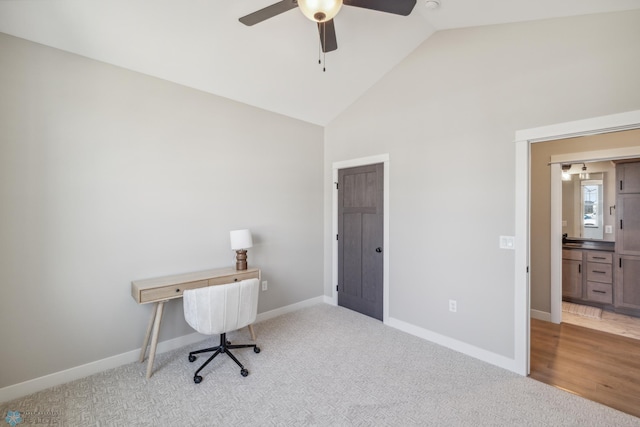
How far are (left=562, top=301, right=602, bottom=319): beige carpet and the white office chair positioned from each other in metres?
4.53

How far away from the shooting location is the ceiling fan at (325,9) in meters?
1.57

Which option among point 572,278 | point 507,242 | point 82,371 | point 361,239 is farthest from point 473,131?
point 82,371

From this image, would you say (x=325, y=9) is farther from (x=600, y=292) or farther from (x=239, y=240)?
(x=600, y=292)

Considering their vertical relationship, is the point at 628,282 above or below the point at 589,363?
above

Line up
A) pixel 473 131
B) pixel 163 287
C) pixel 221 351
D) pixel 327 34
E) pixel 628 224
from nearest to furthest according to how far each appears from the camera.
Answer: pixel 327 34, pixel 163 287, pixel 221 351, pixel 473 131, pixel 628 224

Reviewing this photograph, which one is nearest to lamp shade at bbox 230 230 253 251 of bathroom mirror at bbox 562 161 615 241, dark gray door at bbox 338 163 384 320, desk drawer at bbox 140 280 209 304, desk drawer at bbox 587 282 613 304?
desk drawer at bbox 140 280 209 304

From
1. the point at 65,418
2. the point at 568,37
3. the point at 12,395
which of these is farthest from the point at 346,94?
the point at 12,395

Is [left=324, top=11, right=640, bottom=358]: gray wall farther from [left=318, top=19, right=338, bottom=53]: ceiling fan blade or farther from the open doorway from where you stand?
[left=318, top=19, right=338, bottom=53]: ceiling fan blade

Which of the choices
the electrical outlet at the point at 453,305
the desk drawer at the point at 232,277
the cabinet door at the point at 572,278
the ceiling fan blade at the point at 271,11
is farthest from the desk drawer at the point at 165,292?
the cabinet door at the point at 572,278

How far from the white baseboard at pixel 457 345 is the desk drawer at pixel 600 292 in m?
2.81

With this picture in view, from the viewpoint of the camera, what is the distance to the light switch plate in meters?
2.54

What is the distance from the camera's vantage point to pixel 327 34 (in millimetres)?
2129

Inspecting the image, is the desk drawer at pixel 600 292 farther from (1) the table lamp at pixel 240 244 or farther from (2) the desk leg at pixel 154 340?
(2) the desk leg at pixel 154 340

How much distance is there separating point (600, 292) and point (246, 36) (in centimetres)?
573
